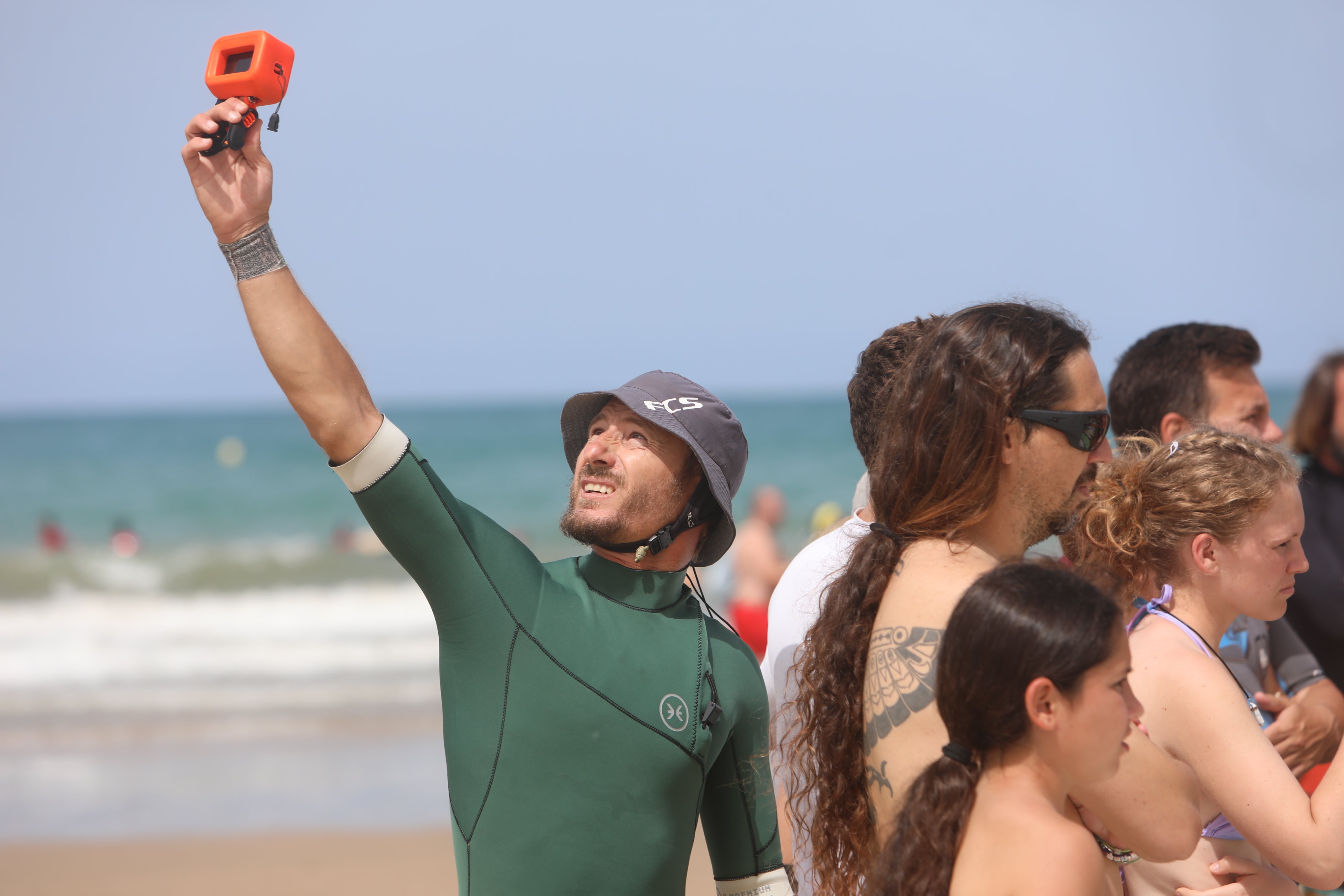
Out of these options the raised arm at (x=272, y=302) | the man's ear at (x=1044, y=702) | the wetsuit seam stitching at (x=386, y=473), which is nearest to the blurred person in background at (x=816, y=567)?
the man's ear at (x=1044, y=702)

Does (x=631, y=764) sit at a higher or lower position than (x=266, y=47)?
lower

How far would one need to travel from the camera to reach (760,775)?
2484 mm

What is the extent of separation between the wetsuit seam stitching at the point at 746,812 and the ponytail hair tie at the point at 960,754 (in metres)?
0.87

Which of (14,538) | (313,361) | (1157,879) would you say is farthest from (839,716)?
(14,538)

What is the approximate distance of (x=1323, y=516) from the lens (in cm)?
385

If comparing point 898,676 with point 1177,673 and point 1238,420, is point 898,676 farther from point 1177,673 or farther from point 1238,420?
point 1238,420

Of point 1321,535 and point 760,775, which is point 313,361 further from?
point 1321,535

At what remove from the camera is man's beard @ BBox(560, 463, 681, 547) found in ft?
7.91

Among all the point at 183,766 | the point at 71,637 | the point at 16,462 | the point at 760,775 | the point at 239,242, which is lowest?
the point at 16,462

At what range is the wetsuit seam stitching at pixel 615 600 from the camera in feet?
8.00

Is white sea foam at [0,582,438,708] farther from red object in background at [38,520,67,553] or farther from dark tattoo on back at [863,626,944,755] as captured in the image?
dark tattoo on back at [863,626,944,755]

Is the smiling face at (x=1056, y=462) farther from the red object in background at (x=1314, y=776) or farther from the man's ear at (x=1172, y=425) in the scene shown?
the red object in background at (x=1314, y=776)

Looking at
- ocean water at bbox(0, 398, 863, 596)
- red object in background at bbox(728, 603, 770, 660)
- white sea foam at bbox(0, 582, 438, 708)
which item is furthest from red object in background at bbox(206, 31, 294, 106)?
ocean water at bbox(0, 398, 863, 596)

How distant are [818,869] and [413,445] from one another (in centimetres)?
122
